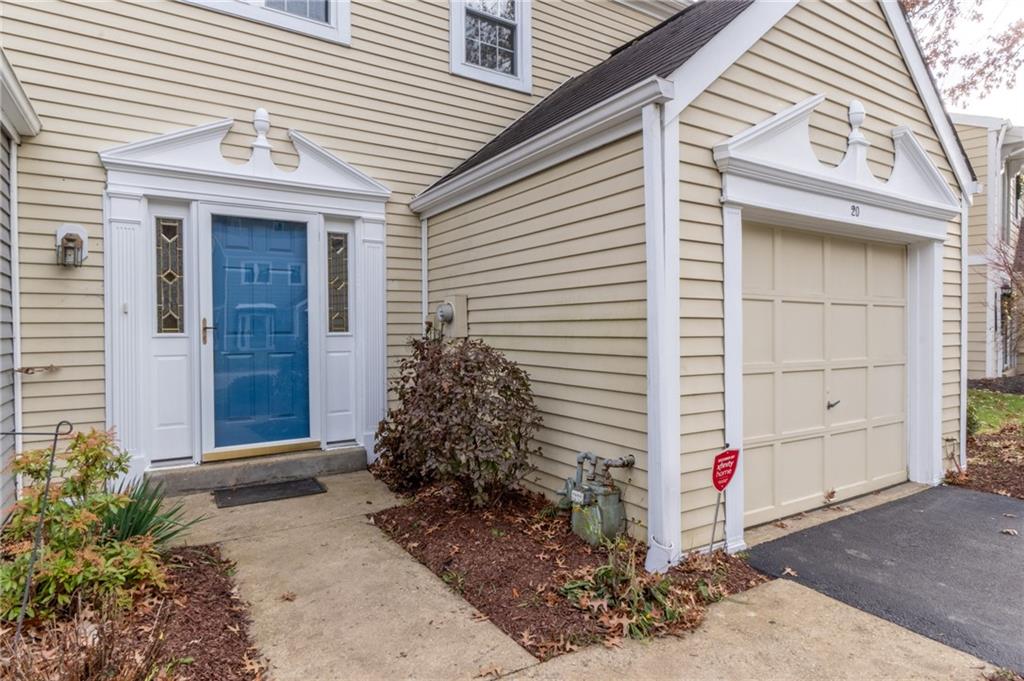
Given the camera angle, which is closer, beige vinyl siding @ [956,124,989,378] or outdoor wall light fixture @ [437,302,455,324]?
outdoor wall light fixture @ [437,302,455,324]

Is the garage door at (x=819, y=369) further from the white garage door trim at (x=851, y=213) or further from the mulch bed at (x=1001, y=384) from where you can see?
the mulch bed at (x=1001, y=384)

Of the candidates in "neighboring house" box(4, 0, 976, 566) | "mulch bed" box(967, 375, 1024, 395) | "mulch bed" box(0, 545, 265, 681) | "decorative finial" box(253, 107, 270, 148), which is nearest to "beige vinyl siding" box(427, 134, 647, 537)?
"neighboring house" box(4, 0, 976, 566)

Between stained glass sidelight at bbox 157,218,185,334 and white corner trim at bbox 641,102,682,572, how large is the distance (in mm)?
3877

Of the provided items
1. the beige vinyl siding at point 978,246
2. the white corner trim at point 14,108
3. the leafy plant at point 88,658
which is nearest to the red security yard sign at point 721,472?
the leafy plant at point 88,658

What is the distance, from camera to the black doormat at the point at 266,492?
177 inches

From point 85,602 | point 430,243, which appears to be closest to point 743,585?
point 85,602

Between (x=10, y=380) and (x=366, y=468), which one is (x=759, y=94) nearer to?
(x=366, y=468)

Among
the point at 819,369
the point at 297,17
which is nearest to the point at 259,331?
the point at 297,17

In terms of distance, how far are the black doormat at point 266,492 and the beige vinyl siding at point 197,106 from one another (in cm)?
118

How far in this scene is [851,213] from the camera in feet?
13.9

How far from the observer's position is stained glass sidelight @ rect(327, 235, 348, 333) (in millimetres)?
5477

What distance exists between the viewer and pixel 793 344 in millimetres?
4172

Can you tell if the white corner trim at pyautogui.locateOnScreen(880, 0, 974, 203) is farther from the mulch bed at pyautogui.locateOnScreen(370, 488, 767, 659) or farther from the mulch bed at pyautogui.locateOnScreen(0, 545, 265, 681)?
the mulch bed at pyautogui.locateOnScreen(0, 545, 265, 681)

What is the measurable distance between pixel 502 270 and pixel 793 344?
2282 millimetres
